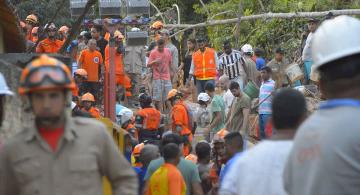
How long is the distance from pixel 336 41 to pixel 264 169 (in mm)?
1157

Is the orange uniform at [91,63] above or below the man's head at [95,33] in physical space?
below

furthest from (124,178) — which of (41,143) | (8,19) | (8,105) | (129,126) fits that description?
(129,126)

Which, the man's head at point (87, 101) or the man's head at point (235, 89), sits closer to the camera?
the man's head at point (87, 101)

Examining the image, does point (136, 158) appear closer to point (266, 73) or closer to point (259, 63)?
point (266, 73)

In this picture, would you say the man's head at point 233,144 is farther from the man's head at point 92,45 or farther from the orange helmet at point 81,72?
the man's head at point 92,45

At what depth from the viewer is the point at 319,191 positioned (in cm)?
423

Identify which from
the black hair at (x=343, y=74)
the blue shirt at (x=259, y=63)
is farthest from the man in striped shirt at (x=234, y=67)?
the black hair at (x=343, y=74)

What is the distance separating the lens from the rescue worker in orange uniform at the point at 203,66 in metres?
22.2

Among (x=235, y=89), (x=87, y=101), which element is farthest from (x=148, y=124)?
(x=235, y=89)

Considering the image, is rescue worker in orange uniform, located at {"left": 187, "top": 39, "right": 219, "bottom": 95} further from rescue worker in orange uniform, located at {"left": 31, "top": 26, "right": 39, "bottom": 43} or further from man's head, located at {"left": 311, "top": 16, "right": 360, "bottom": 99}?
man's head, located at {"left": 311, "top": 16, "right": 360, "bottom": 99}

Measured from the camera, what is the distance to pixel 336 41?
4.39m

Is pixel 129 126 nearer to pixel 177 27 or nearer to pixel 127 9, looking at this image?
pixel 127 9

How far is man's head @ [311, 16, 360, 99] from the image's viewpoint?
4273mm

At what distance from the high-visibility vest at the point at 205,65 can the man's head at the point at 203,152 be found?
9945 millimetres
